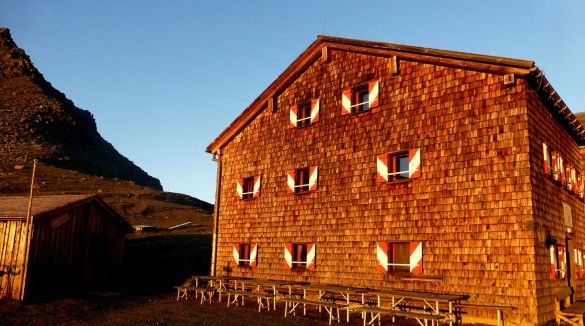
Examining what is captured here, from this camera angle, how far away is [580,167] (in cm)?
1752

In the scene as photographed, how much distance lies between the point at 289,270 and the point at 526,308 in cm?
800

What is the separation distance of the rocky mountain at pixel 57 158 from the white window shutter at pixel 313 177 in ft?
73.2

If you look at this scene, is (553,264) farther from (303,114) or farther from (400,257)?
(303,114)

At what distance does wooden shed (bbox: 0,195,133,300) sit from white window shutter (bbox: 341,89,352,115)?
1109 cm

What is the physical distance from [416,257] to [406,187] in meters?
2.14

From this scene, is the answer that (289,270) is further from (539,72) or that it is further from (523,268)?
(539,72)

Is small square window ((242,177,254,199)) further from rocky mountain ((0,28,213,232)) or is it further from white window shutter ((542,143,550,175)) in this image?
rocky mountain ((0,28,213,232))

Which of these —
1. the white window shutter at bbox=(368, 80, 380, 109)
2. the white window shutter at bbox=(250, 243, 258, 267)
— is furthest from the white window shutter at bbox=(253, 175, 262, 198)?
the white window shutter at bbox=(368, 80, 380, 109)

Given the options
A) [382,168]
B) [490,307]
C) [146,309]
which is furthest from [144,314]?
[490,307]

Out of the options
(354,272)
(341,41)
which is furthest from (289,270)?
(341,41)

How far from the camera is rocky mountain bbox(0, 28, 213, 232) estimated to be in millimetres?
45375

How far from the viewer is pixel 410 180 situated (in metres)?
13.8

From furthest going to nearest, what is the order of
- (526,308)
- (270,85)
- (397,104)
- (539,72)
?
(270,85) < (397,104) < (539,72) < (526,308)

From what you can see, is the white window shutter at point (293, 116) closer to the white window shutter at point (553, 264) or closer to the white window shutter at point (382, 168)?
the white window shutter at point (382, 168)
